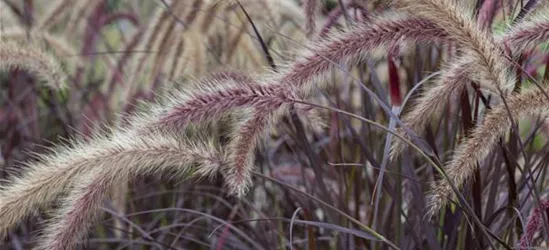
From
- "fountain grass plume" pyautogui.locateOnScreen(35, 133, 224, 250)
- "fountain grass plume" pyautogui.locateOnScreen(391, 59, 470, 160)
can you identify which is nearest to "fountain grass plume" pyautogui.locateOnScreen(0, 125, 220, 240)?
"fountain grass plume" pyautogui.locateOnScreen(35, 133, 224, 250)

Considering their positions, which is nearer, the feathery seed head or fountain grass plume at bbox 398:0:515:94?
fountain grass plume at bbox 398:0:515:94

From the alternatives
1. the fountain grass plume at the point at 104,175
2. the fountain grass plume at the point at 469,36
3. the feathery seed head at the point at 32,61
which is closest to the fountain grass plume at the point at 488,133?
the fountain grass plume at the point at 469,36

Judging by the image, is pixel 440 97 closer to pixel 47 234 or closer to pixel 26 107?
pixel 47 234

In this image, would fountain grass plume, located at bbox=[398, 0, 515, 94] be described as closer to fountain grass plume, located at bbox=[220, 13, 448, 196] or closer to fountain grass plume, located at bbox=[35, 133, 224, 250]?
fountain grass plume, located at bbox=[220, 13, 448, 196]

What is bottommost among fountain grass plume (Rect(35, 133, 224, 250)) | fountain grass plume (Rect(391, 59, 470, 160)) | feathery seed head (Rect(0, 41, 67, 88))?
fountain grass plume (Rect(35, 133, 224, 250))

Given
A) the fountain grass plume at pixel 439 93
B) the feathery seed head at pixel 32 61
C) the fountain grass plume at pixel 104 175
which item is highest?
the feathery seed head at pixel 32 61

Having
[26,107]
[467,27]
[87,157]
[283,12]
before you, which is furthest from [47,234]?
[26,107]

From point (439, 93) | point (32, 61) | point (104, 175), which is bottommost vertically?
point (104, 175)

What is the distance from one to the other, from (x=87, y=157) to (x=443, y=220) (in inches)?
45.5

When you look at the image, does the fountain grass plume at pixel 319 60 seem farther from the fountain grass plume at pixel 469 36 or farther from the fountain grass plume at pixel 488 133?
the fountain grass plume at pixel 488 133

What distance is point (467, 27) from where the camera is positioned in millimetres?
2209

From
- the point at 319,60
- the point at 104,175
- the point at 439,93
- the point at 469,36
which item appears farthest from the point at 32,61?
the point at 469,36

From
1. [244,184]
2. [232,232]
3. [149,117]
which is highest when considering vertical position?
[149,117]

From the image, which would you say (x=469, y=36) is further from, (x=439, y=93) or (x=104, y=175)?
(x=104, y=175)
